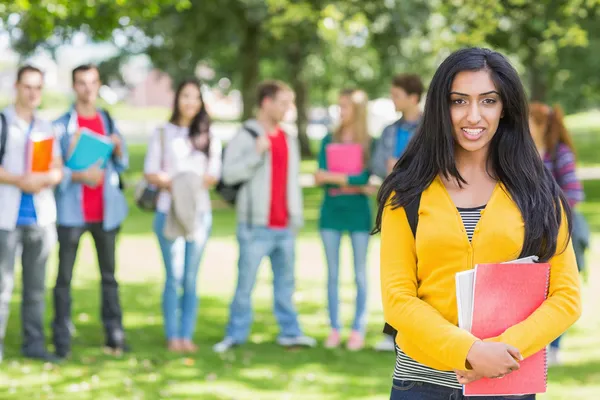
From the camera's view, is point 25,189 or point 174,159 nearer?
point 25,189

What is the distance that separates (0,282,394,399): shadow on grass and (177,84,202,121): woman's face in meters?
2.07

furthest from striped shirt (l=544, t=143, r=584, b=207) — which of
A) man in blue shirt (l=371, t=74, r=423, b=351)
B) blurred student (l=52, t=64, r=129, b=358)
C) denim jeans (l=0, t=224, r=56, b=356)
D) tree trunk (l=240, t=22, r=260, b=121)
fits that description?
tree trunk (l=240, t=22, r=260, b=121)

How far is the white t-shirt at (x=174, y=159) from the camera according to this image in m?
8.24

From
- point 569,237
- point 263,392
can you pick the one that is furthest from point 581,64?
point 569,237

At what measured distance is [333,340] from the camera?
340 inches

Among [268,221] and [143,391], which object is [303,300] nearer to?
[268,221]

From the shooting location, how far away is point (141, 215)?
2234cm

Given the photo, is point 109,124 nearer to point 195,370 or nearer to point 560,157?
point 195,370

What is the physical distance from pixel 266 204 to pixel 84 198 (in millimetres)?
1548

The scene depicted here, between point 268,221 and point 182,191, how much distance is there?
86 centimetres

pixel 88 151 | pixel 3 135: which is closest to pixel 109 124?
pixel 88 151

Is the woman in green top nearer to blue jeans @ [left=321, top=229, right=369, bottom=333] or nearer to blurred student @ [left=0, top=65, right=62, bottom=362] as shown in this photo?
blue jeans @ [left=321, top=229, right=369, bottom=333]

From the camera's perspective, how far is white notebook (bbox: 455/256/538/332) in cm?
298

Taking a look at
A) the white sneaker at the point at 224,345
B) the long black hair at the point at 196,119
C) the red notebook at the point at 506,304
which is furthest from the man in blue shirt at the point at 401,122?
the red notebook at the point at 506,304
